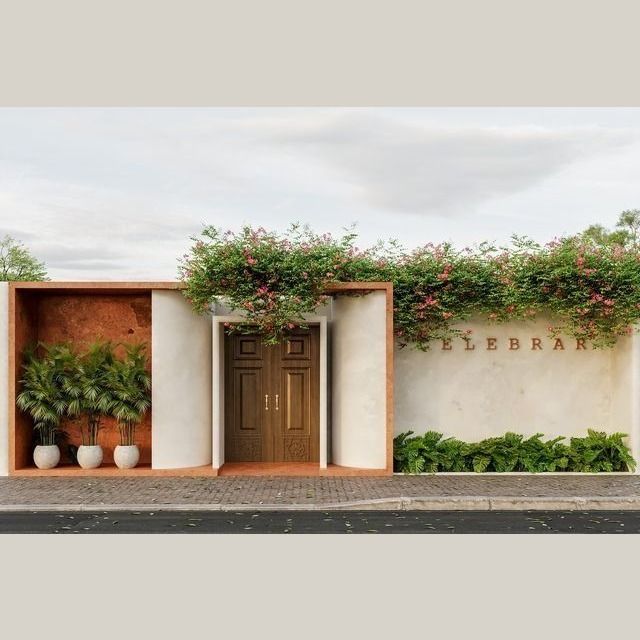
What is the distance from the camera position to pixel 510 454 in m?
12.9

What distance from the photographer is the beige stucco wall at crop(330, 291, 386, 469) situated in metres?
12.6

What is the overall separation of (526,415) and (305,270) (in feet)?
16.7

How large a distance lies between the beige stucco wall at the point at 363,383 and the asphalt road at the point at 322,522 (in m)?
2.47

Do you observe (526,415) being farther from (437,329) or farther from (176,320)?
(176,320)

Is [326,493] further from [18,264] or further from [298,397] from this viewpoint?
[18,264]

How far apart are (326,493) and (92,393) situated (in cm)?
451

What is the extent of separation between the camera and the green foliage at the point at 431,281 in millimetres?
12125

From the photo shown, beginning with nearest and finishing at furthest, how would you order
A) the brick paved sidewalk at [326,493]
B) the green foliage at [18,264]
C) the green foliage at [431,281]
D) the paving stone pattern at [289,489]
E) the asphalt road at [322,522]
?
1. the asphalt road at [322,522]
2. the brick paved sidewalk at [326,493]
3. the paving stone pattern at [289,489]
4. the green foliage at [431,281]
5. the green foliage at [18,264]

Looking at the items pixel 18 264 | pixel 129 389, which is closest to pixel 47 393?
pixel 129 389

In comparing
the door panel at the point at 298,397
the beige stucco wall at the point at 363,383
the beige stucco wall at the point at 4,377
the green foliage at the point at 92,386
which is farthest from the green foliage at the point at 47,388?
the beige stucco wall at the point at 363,383

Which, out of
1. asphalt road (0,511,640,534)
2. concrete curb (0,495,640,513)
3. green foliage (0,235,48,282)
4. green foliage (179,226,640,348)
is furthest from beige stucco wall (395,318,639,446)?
green foliage (0,235,48,282)

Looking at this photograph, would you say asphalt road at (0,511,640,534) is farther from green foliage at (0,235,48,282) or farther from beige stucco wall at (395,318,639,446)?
green foliage at (0,235,48,282)

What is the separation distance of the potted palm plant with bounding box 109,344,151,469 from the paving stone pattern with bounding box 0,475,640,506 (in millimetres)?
516

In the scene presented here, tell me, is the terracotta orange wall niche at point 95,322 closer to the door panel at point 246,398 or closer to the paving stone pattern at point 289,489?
the paving stone pattern at point 289,489
